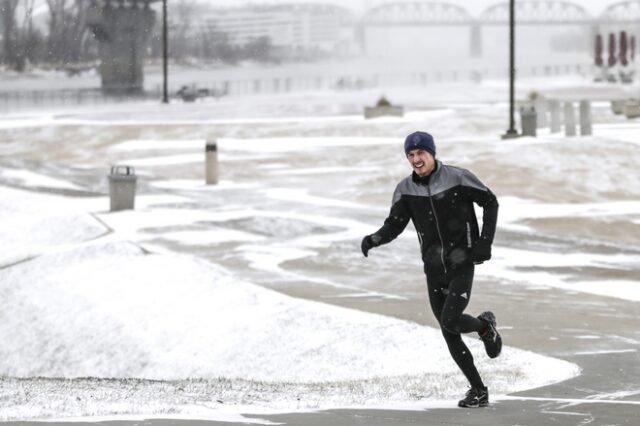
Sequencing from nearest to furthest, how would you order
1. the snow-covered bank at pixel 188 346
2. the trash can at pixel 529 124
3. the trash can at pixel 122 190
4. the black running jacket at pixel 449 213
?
the black running jacket at pixel 449 213 → the snow-covered bank at pixel 188 346 → the trash can at pixel 122 190 → the trash can at pixel 529 124

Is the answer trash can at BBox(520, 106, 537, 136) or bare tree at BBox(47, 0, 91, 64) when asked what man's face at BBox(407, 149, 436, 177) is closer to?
trash can at BBox(520, 106, 537, 136)

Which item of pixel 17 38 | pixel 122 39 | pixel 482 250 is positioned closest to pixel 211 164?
pixel 482 250

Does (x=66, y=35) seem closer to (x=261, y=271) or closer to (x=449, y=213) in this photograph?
(x=261, y=271)

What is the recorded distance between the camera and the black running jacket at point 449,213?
8.10 m

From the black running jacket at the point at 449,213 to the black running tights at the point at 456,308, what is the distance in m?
0.07

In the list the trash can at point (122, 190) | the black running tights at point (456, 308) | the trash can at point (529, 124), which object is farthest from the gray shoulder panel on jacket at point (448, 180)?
the trash can at point (529, 124)

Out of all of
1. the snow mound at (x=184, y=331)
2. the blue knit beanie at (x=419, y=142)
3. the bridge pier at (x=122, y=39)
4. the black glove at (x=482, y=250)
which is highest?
the bridge pier at (x=122, y=39)

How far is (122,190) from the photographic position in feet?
77.2

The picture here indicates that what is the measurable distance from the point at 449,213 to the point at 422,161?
1.21ft

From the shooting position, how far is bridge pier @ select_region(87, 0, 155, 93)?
85.6 metres

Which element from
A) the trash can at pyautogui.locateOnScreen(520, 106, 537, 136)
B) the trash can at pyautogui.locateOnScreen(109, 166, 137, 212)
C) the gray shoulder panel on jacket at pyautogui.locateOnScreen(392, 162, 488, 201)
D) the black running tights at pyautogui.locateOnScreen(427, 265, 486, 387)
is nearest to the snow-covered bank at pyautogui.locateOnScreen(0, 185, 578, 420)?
the black running tights at pyautogui.locateOnScreen(427, 265, 486, 387)

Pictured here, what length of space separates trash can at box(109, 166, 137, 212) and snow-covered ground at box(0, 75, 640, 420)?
46cm

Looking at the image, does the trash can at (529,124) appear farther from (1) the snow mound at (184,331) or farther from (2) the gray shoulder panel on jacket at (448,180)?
(2) the gray shoulder panel on jacket at (448,180)

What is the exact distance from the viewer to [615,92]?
237 ft
